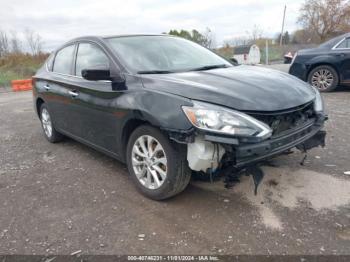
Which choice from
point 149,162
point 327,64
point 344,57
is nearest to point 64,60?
point 149,162

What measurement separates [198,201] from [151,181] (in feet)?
1.65

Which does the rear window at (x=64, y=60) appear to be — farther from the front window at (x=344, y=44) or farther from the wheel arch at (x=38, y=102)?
the front window at (x=344, y=44)

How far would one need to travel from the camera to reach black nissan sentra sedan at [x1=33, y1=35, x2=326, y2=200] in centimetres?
272

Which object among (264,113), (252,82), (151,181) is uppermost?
(252,82)

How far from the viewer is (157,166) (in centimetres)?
323

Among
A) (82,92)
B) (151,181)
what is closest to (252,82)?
(151,181)

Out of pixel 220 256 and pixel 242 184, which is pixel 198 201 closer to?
pixel 242 184

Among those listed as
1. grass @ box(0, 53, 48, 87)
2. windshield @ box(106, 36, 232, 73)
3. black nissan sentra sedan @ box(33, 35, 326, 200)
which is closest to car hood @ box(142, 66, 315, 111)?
black nissan sentra sedan @ box(33, 35, 326, 200)

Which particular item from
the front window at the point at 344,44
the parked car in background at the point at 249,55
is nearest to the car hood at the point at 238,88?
the front window at the point at 344,44

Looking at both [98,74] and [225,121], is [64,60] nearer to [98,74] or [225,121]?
[98,74]

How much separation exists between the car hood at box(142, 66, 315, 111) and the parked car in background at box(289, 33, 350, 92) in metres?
5.43

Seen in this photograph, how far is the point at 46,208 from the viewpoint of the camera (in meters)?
3.35

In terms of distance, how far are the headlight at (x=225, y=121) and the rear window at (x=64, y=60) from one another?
2.51m

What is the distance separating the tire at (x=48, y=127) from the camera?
539cm
